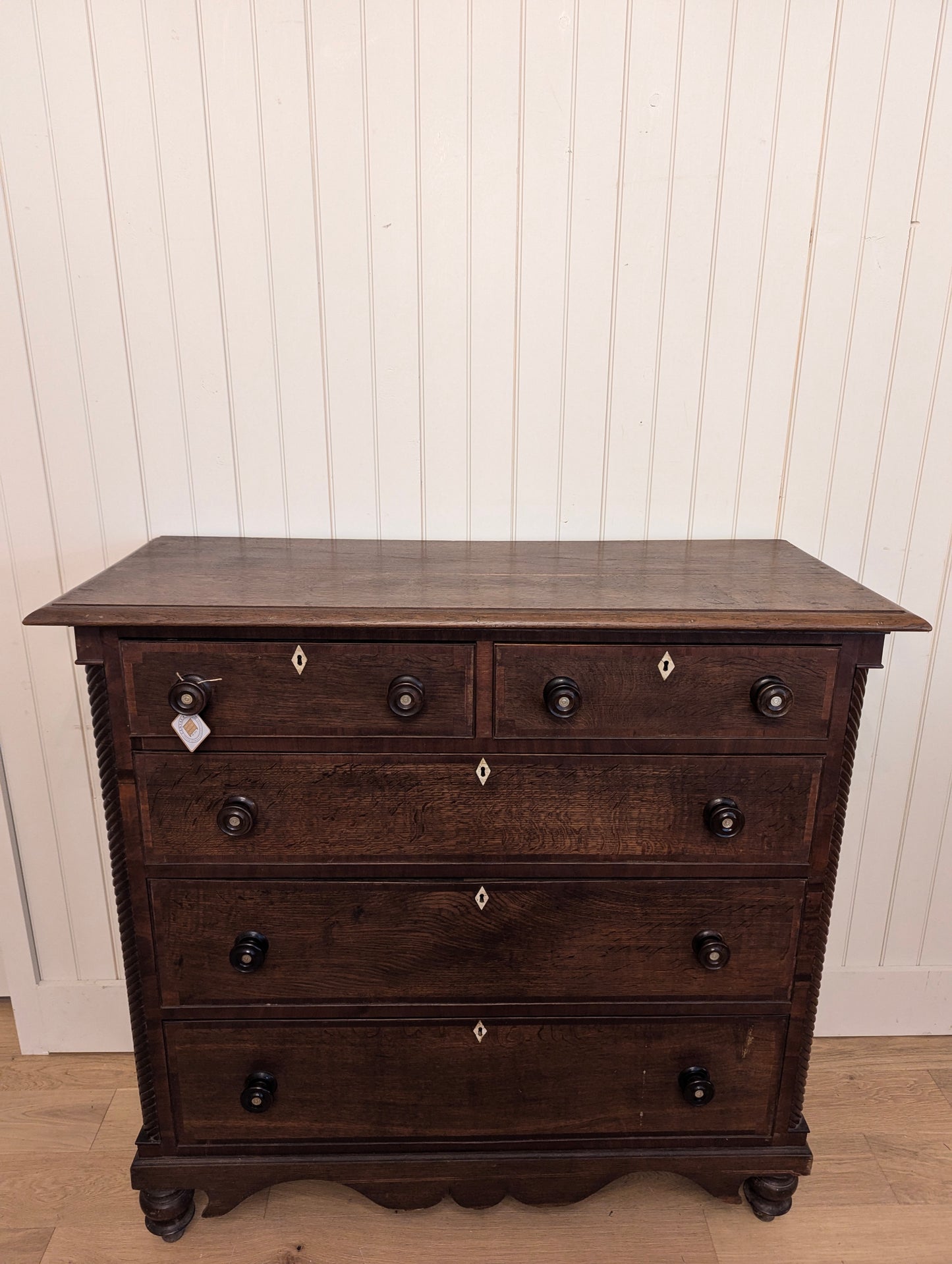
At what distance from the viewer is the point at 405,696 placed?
125cm

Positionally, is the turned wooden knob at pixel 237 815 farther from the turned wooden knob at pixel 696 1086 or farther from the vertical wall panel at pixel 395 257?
the turned wooden knob at pixel 696 1086

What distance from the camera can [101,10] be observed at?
57.3 inches

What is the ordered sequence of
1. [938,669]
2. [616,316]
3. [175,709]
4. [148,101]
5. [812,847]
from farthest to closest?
[938,669] → [616,316] → [148,101] → [812,847] → [175,709]

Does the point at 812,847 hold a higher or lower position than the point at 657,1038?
higher

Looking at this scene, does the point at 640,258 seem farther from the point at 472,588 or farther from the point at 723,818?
the point at 723,818

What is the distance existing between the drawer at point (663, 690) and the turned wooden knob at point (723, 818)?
12 centimetres

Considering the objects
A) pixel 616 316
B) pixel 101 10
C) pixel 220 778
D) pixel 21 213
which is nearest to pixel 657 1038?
pixel 220 778

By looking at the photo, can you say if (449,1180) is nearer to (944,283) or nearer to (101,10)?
(944,283)

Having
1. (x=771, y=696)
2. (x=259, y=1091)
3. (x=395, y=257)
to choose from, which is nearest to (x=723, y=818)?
(x=771, y=696)

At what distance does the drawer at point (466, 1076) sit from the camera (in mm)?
1448

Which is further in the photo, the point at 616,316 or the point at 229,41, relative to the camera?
the point at 616,316

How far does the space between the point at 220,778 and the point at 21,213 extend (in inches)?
43.2

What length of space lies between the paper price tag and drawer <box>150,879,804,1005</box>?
26 cm

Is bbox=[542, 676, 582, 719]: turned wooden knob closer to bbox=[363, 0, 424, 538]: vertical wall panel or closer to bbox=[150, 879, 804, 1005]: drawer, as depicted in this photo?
bbox=[150, 879, 804, 1005]: drawer
